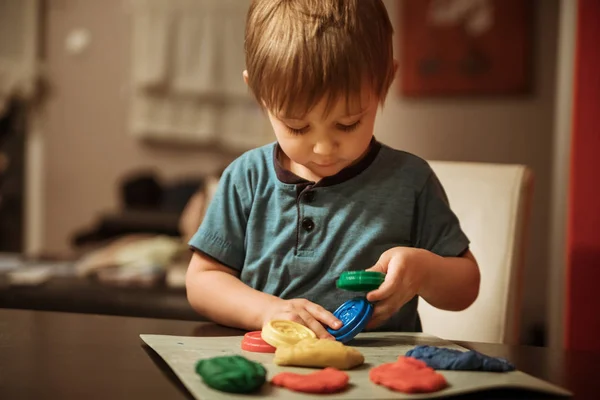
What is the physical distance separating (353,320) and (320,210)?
0.16 metres

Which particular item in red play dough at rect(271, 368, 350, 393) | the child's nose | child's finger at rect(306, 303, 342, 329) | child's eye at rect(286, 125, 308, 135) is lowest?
red play dough at rect(271, 368, 350, 393)

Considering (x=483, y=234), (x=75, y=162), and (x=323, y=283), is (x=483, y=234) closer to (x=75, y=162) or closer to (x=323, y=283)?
(x=323, y=283)

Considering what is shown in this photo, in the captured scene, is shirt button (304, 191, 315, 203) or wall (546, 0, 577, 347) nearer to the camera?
shirt button (304, 191, 315, 203)

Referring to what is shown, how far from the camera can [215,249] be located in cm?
91

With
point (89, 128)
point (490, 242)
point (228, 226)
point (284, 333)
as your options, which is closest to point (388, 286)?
point (284, 333)

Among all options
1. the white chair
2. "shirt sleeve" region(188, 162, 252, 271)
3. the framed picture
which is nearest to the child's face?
"shirt sleeve" region(188, 162, 252, 271)

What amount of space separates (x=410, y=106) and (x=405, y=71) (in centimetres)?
19

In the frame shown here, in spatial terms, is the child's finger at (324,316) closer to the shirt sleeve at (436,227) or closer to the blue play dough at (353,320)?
the blue play dough at (353,320)

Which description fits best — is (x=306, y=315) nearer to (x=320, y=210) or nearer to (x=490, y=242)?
(x=320, y=210)

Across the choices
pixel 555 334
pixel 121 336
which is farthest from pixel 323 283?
A: pixel 555 334

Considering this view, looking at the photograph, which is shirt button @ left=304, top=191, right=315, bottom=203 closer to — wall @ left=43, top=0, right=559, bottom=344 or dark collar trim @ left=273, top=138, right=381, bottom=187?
dark collar trim @ left=273, top=138, right=381, bottom=187

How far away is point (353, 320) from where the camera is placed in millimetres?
777

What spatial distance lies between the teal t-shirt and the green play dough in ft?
0.91

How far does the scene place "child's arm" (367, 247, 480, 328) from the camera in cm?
80
